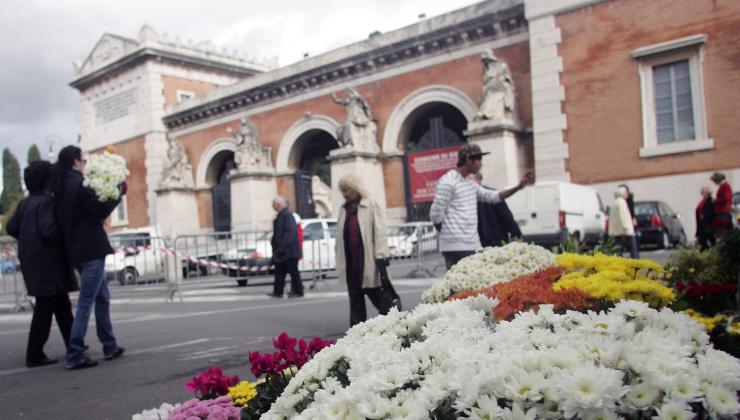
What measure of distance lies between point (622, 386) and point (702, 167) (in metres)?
17.8

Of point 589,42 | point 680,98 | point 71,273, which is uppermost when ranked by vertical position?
point 589,42

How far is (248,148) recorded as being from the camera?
28.4m

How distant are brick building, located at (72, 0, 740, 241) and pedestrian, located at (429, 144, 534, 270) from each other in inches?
524

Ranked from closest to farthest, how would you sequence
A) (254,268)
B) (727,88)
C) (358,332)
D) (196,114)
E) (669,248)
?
(358,332)
(254,268)
(727,88)
(669,248)
(196,114)

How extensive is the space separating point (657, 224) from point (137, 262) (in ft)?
42.4

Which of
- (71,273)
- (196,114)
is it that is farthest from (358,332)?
(196,114)

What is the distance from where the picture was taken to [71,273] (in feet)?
21.3

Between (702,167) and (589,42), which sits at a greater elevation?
(589,42)

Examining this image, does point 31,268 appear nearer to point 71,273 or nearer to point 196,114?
point 71,273

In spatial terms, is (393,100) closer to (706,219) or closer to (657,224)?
(657,224)

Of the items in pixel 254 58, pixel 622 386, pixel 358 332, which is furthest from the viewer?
pixel 254 58

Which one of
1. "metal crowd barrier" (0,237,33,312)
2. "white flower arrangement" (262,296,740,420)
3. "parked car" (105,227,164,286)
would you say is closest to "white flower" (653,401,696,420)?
"white flower arrangement" (262,296,740,420)

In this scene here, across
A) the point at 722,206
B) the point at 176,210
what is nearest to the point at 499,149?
the point at 722,206

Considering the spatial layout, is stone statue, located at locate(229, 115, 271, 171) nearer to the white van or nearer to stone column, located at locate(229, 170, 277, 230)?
stone column, located at locate(229, 170, 277, 230)
